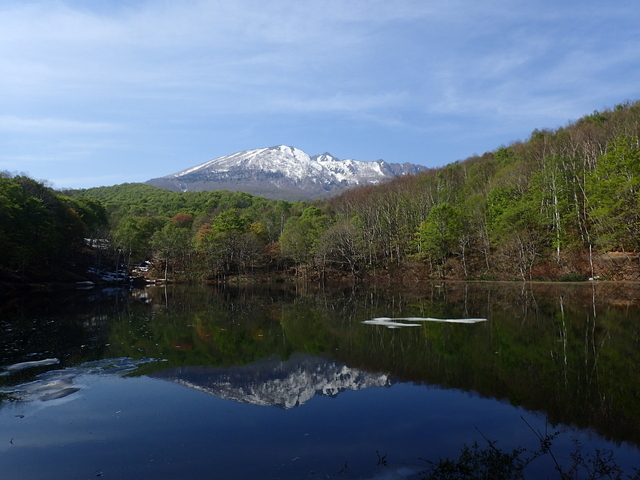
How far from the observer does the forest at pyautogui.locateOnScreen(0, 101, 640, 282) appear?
129 ft

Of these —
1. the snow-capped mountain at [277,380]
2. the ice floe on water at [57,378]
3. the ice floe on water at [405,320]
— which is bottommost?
the ice floe on water at [405,320]

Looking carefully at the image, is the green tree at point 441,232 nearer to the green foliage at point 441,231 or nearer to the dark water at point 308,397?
the green foliage at point 441,231

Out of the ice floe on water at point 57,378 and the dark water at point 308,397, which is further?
the ice floe on water at point 57,378

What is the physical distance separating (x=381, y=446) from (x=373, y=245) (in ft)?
172

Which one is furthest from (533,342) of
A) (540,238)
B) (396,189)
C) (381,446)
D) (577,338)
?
(396,189)

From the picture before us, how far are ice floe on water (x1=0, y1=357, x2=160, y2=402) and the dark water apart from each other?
0.15 ft

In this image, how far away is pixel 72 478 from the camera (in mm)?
5645

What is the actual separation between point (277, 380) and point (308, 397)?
139cm

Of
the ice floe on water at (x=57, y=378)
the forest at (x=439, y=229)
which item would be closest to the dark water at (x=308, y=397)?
the ice floe on water at (x=57, y=378)

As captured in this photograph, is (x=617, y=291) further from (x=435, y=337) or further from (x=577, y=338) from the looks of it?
(x=435, y=337)

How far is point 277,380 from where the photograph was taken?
1035 centimetres

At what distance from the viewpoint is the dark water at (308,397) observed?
6.18 meters

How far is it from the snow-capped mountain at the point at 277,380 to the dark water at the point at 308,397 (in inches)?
2.5

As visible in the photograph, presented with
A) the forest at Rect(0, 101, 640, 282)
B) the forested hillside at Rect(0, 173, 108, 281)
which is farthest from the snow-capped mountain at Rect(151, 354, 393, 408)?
the forested hillside at Rect(0, 173, 108, 281)
